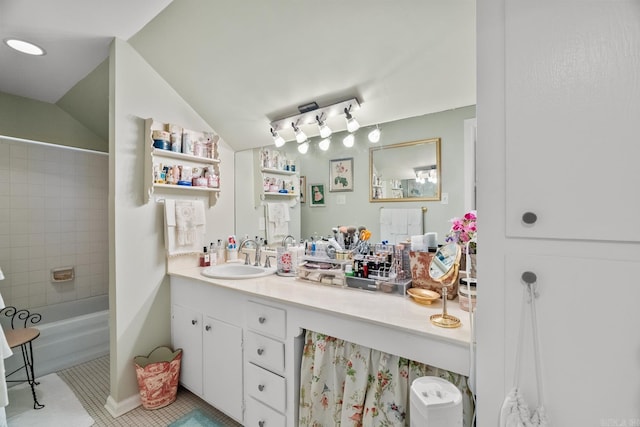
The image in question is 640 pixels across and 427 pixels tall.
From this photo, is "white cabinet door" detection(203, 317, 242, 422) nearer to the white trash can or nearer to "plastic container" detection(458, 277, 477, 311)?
the white trash can

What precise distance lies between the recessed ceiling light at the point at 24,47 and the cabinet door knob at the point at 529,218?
2.97m

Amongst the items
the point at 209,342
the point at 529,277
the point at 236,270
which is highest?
the point at 529,277

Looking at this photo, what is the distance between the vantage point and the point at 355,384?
1.23m

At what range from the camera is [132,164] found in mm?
1948

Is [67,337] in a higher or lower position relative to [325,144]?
lower

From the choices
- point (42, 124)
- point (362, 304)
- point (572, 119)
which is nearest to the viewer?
point (572, 119)

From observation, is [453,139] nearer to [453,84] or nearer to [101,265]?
[453,84]

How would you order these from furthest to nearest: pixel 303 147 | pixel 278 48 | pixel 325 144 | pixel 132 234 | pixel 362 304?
pixel 303 147 → pixel 325 144 → pixel 132 234 → pixel 278 48 → pixel 362 304

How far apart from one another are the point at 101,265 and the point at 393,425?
3.48 metres

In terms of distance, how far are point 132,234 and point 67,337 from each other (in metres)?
1.53

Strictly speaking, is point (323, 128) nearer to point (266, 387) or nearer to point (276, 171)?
point (276, 171)

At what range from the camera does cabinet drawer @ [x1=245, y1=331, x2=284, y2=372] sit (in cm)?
144

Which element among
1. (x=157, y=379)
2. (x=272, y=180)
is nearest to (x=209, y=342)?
(x=157, y=379)

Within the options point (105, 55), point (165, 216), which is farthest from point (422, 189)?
point (105, 55)
